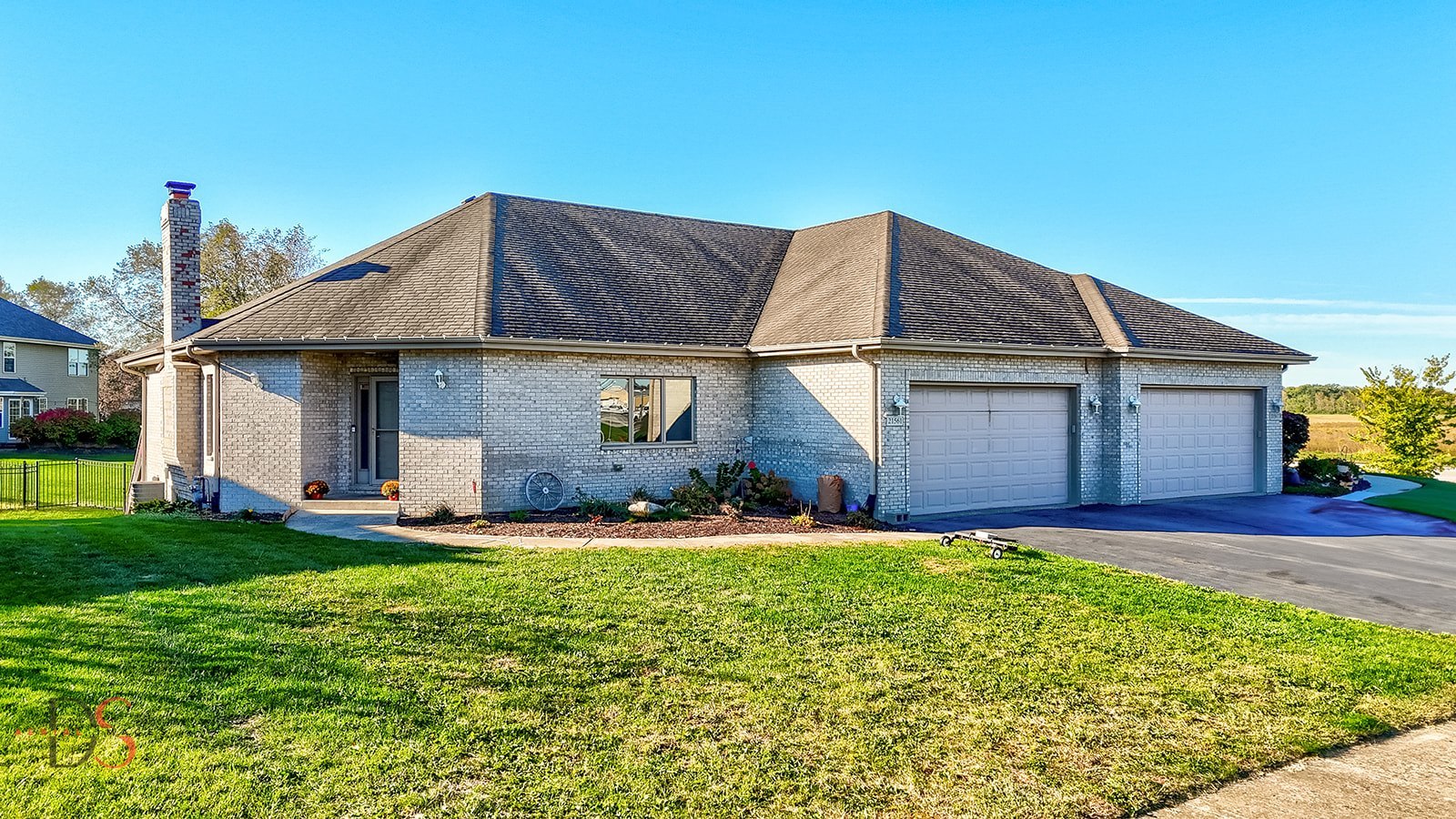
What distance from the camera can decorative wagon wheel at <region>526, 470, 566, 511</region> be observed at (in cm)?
1370

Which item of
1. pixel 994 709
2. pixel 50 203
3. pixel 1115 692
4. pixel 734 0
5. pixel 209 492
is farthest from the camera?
pixel 50 203

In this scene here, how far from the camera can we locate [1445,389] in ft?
93.6

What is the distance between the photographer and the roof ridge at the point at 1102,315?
51.7 feet

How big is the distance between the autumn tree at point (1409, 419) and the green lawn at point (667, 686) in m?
26.7

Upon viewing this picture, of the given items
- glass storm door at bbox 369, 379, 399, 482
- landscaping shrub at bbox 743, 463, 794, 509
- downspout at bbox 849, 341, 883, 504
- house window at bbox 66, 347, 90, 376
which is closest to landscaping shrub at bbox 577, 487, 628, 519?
landscaping shrub at bbox 743, 463, 794, 509

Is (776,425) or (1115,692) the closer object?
(1115,692)

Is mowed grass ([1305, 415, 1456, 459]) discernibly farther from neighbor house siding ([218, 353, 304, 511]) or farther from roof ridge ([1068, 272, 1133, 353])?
neighbor house siding ([218, 353, 304, 511])

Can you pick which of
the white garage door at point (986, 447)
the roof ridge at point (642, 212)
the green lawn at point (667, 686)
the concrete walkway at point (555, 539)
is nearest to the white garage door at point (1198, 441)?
the white garage door at point (986, 447)

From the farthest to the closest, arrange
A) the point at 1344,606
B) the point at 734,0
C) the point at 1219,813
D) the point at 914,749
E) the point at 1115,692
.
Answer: the point at 734,0, the point at 1344,606, the point at 1115,692, the point at 914,749, the point at 1219,813

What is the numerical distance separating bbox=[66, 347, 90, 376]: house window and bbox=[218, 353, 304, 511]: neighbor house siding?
38.2 metres

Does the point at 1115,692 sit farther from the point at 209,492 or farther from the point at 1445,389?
the point at 1445,389

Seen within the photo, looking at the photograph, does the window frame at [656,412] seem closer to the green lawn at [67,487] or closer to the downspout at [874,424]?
the downspout at [874,424]

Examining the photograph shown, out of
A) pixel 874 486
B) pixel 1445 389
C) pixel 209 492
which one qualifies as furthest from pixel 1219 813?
pixel 1445 389

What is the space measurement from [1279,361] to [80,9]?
24.7 metres
